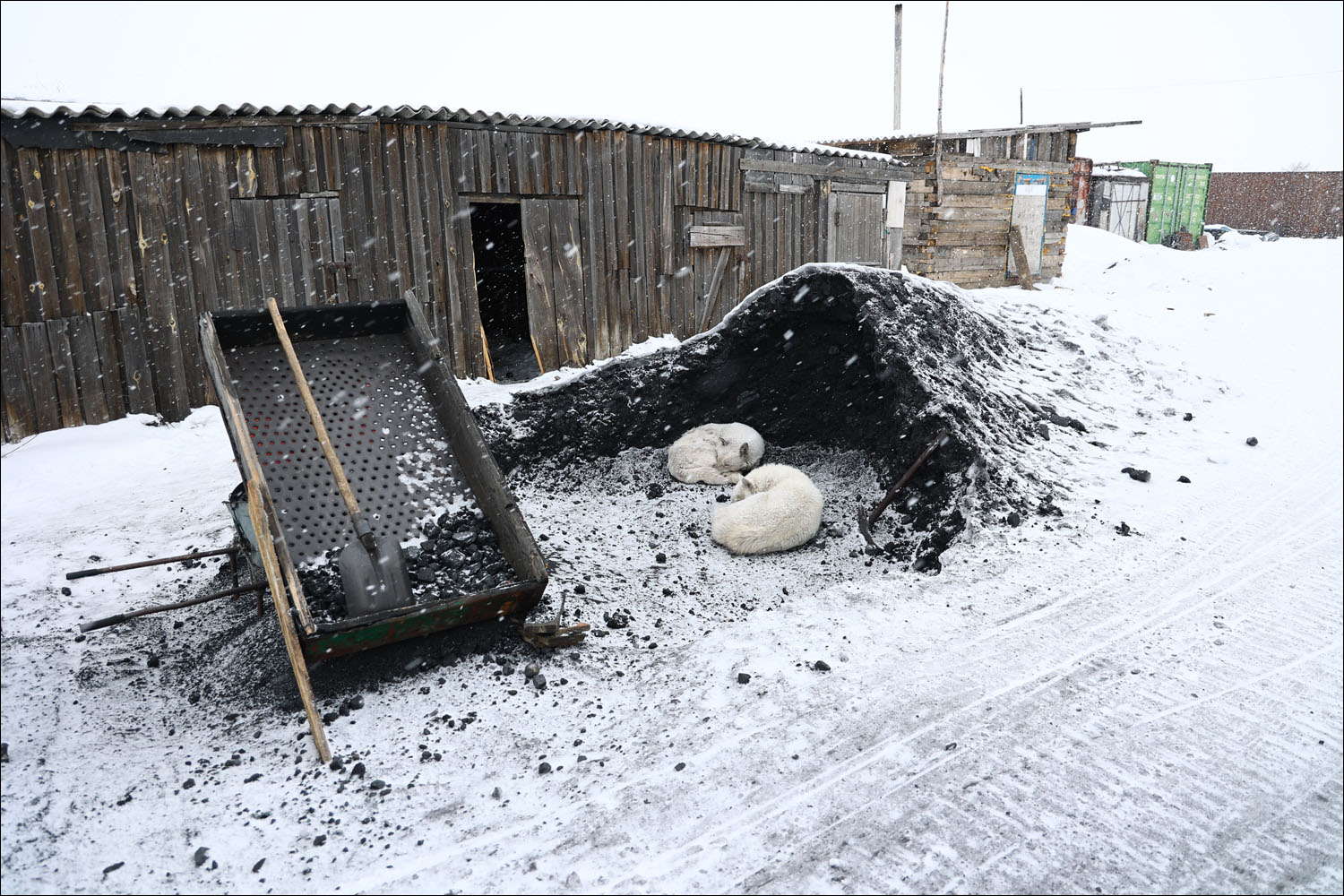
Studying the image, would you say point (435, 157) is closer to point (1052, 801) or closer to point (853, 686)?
point (853, 686)

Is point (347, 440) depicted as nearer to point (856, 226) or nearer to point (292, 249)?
point (292, 249)

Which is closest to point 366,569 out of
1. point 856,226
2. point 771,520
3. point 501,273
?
point 771,520

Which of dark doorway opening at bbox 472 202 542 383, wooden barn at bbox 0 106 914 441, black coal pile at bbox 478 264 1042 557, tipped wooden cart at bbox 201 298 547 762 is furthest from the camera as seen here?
dark doorway opening at bbox 472 202 542 383

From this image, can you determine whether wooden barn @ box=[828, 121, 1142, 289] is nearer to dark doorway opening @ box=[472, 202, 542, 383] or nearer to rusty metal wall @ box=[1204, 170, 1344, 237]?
dark doorway opening @ box=[472, 202, 542, 383]

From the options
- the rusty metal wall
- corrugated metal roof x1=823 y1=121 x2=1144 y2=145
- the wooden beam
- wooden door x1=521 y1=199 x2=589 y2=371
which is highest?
A: the rusty metal wall

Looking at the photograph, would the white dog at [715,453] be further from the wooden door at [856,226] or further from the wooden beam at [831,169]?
the wooden door at [856,226]

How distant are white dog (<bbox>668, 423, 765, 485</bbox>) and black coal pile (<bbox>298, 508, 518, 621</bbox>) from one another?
2.42 m

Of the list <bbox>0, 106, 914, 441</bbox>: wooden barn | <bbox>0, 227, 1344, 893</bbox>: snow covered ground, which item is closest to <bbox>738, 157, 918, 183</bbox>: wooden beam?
<bbox>0, 106, 914, 441</bbox>: wooden barn

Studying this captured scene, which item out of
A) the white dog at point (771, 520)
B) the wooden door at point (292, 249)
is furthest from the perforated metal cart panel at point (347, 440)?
the wooden door at point (292, 249)

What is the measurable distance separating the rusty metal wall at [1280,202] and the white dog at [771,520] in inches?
1325

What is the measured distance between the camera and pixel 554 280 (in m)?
10.2

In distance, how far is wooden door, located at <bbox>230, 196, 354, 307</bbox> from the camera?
26.9 feet

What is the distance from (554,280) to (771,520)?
229 inches

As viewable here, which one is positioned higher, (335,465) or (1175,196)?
(1175,196)
